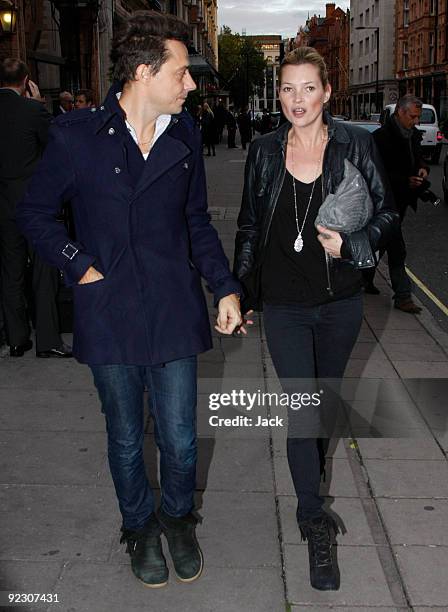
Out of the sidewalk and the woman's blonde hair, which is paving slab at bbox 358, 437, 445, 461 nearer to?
the sidewalk

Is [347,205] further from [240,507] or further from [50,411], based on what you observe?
[50,411]

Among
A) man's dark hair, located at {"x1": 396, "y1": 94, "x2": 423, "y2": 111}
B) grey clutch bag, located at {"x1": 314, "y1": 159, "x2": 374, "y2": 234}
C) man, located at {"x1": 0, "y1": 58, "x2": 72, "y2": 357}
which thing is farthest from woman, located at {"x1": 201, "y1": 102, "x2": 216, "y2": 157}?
grey clutch bag, located at {"x1": 314, "y1": 159, "x2": 374, "y2": 234}

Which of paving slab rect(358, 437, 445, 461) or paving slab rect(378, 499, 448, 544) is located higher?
paving slab rect(378, 499, 448, 544)

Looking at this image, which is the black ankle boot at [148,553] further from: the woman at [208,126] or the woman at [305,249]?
the woman at [208,126]

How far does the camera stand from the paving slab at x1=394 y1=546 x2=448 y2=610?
3088 millimetres

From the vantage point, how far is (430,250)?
1184cm

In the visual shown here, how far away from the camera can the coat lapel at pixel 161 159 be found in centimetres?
291

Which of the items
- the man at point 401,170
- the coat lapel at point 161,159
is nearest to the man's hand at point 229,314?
the coat lapel at point 161,159

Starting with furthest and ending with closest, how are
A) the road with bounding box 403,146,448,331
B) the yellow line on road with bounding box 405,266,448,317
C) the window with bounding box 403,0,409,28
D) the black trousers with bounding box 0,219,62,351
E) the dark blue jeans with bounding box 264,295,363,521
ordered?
the window with bounding box 403,0,409,28 < the road with bounding box 403,146,448,331 < the yellow line on road with bounding box 405,266,448,317 < the black trousers with bounding box 0,219,62,351 < the dark blue jeans with bounding box 264,295,363,521

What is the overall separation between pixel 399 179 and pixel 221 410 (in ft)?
12.2

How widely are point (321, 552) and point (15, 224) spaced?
12.6 ft

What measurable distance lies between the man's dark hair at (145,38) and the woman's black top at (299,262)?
76 cm

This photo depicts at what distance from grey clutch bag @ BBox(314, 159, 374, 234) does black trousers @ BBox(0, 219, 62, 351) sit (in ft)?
11.2

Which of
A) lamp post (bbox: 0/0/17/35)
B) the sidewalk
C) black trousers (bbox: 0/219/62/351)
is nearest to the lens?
the sidewalk
